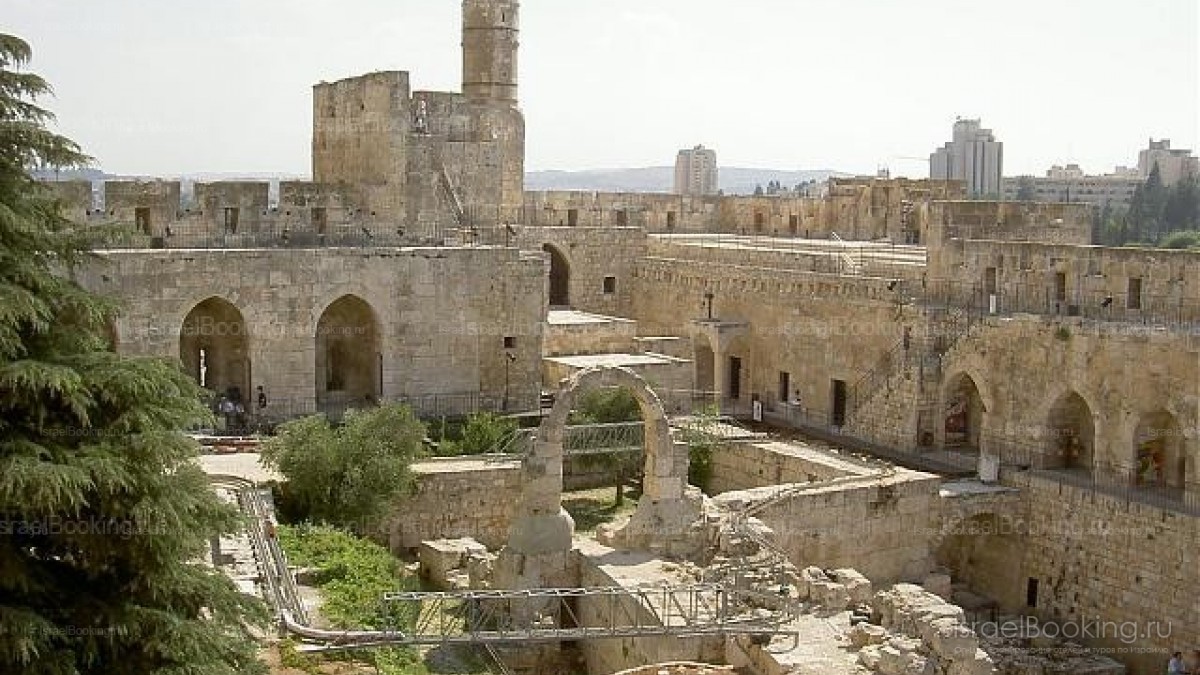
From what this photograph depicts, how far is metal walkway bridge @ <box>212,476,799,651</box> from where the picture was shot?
12.2 metres

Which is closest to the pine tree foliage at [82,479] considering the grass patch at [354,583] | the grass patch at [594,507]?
the grass patch at [354,583]

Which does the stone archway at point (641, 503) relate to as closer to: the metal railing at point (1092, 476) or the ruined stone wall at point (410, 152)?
Result: the metal railing at point (1092, 476)

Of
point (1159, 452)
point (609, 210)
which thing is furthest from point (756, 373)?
point (1159, 452)

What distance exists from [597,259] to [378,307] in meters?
9.78

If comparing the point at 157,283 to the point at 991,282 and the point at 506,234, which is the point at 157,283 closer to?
the point at 506,234

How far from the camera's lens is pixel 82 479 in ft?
21.8

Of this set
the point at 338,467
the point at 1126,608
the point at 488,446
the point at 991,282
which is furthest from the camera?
the point at 991,282

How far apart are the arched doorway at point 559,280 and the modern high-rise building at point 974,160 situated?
207 ft

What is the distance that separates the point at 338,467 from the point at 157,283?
6094mm

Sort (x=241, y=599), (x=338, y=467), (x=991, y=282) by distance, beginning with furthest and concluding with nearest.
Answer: (x=991, y=282)
(x=338, y=467)
(x=241, y=599)

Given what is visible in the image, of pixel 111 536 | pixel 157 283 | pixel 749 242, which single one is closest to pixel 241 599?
pixel 111 536

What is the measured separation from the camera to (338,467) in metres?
17.3

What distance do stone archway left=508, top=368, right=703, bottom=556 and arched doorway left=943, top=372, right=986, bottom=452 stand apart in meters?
8.13

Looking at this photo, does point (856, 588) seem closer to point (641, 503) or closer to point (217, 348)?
point (641, 503)
